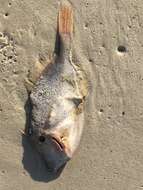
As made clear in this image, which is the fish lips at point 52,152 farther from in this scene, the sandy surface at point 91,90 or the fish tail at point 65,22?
the fish tail at point 65,22

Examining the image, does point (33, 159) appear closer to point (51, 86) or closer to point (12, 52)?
point (51, 86)

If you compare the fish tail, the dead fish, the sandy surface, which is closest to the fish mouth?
the dead fish

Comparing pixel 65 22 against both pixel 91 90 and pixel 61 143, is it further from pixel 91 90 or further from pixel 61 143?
pixel 61 143

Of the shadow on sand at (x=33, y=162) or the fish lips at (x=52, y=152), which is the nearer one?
the fish lips at (x=52, y=152)

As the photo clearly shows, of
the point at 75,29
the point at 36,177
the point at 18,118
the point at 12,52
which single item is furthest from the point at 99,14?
the point at 36,177

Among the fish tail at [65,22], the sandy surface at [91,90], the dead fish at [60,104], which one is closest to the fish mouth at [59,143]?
the dead fish at [60,104]

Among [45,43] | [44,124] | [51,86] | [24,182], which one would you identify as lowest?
[24,182]

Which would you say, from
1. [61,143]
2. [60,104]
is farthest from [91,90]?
[61,143]
